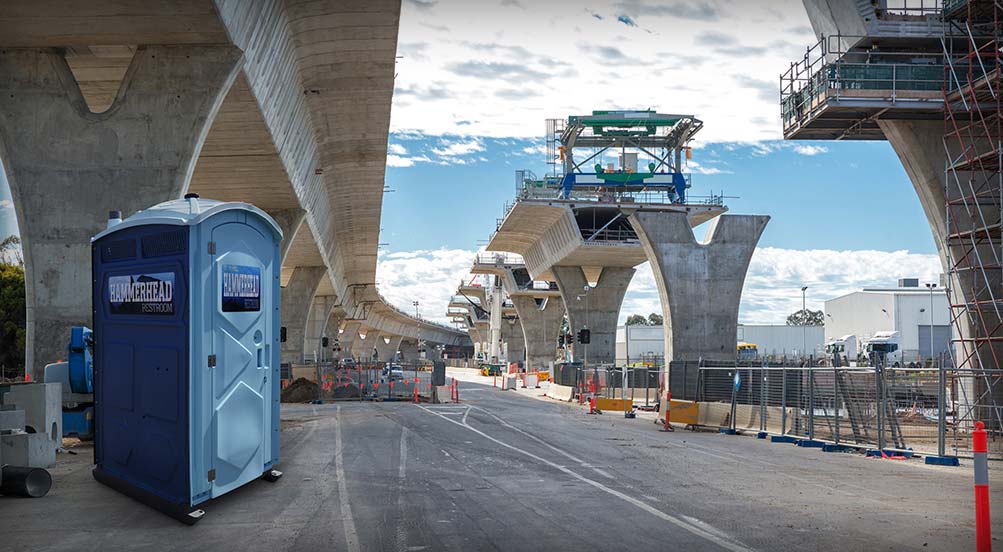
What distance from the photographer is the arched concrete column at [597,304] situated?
65.2 meters

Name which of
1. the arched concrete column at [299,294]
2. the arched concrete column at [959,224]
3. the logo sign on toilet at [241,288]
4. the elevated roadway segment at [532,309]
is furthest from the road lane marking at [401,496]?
the elevated roadway segment at [532,309]

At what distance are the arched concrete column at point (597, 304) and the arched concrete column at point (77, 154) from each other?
4760 cm

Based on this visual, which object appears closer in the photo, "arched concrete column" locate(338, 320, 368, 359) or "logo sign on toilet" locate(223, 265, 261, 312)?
"logo sign on toilet" locate(223, 265, 261, 312)

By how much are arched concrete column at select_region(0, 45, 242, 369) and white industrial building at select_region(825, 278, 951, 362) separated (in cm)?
6534

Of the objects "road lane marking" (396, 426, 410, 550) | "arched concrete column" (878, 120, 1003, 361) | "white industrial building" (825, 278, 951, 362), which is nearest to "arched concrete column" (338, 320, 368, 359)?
"white industrial building" (825, 278, 951, 362)

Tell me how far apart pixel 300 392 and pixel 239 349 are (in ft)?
106

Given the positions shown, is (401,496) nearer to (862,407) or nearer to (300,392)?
(862,407)

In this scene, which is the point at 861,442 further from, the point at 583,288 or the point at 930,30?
the point at 583,288

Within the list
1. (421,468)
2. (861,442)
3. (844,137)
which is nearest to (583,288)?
(844,137)

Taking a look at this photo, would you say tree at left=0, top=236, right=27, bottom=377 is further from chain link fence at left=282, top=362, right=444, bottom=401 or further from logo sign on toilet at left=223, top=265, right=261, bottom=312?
logo sign on toilet at left=223, top=265, right=261, bottom=312

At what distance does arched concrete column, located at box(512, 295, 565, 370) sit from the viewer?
294 feet

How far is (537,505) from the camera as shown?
35.7 feet

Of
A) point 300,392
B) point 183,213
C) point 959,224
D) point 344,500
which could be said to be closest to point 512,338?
point 300,392

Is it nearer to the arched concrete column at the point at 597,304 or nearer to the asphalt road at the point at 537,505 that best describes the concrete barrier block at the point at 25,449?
the asphalt road at the point at 537,505
